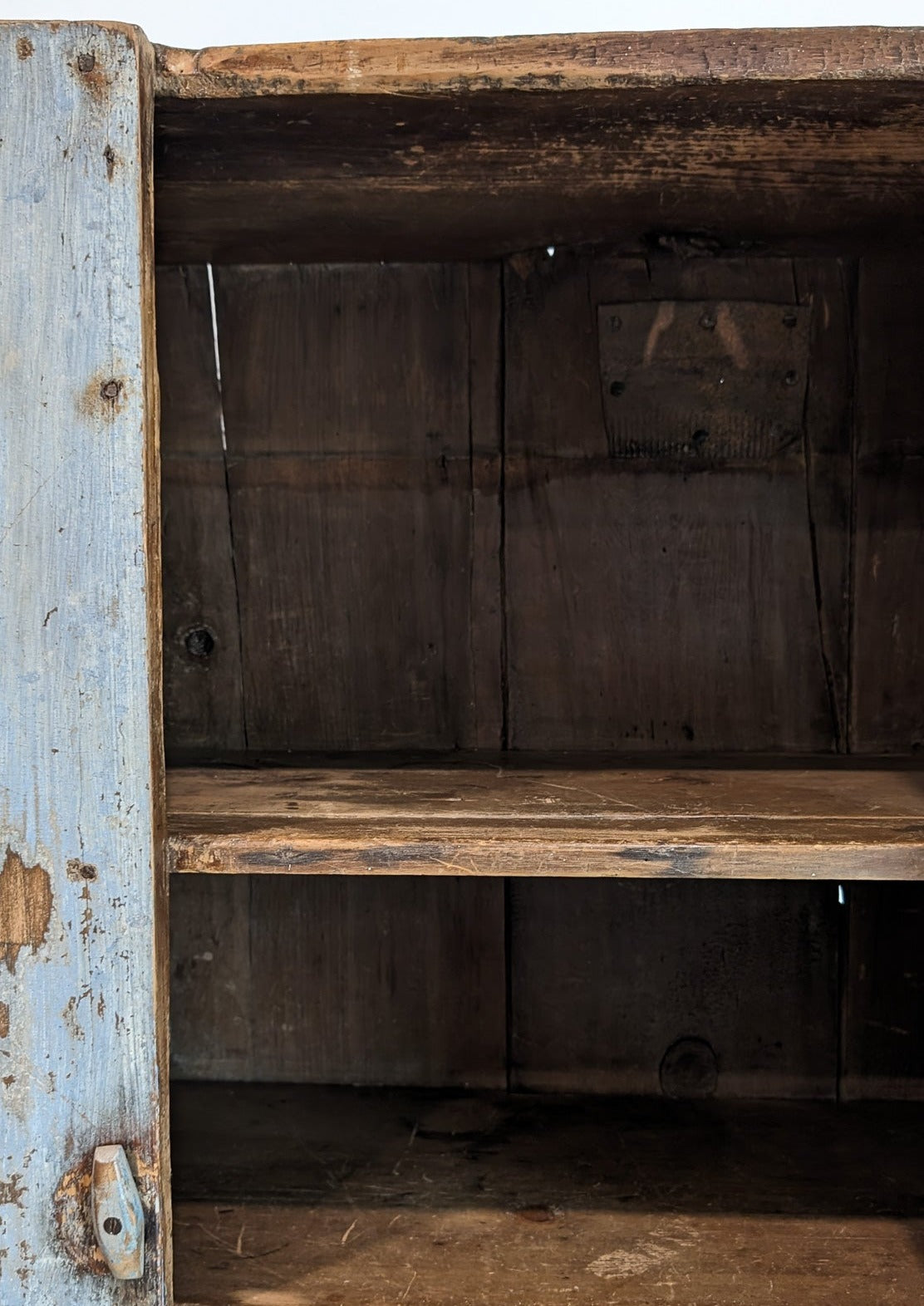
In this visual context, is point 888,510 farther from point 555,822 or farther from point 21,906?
point 21,906

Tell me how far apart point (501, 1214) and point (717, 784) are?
0.42m

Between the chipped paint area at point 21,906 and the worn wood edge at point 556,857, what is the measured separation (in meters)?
0.08

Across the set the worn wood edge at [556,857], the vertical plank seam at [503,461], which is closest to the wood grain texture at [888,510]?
the vertical plank seam at [503,461]

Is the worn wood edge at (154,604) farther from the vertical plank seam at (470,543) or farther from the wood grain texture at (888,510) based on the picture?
the wood grain texture at (888,510)

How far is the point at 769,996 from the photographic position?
1366mm

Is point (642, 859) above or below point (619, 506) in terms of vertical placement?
below

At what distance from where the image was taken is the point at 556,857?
0.87 meters

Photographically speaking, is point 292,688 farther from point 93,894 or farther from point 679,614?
point 93,894

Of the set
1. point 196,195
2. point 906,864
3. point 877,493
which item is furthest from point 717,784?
point 196,195

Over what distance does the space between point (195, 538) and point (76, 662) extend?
54cm

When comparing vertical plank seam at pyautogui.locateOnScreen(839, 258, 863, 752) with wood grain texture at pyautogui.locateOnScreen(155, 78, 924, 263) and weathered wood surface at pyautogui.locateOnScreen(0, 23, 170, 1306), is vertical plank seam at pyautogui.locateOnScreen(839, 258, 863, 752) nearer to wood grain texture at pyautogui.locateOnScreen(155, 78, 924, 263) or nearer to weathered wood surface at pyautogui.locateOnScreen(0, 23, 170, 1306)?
wood grain texture at pyautogui.locateOnScreen(155, 78, 924, 263)

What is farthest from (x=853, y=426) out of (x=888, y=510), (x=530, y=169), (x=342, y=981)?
(x=342, y=981)

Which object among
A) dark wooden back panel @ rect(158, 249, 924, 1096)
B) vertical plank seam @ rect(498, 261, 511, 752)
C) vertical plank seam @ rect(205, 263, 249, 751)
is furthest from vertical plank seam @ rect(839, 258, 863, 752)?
vertical plank seam @ rect(205, 263, 249, 751)

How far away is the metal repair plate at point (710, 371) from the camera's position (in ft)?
4.37
